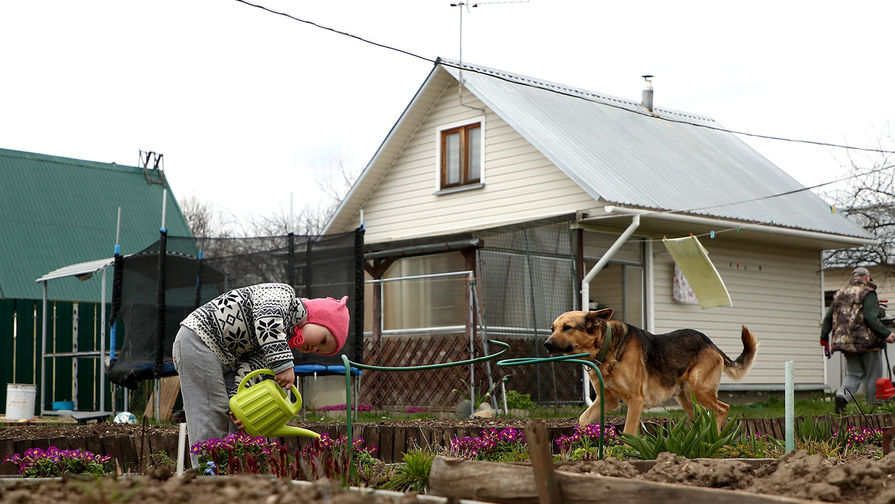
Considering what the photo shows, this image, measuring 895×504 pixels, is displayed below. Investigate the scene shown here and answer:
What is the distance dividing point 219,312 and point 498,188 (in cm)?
1184

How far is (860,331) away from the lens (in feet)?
40.3

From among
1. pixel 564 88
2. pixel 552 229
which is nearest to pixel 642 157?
pixel 564 88

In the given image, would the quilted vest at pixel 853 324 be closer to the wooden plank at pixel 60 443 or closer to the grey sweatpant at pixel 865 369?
the grey sweatpant at pixel 865 369

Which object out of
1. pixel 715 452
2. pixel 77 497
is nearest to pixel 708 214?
pixel 715 452

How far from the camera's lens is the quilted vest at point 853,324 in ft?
40.2

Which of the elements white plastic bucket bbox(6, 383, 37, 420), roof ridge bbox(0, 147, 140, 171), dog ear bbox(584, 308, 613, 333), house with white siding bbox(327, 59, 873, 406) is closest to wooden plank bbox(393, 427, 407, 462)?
dog ear bbox(584, 308, 613, 333)

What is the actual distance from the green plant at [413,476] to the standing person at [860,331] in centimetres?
913

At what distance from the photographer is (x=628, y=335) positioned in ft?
25.8

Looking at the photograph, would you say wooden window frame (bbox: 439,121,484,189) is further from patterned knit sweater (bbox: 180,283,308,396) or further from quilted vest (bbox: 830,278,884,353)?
patterned knit sweater (bbox: 180,283,308,396)

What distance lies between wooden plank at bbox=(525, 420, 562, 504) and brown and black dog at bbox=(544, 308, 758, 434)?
3.84 m

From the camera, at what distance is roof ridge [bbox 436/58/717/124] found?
17656 mm

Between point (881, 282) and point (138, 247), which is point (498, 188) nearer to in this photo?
point (138, 247)

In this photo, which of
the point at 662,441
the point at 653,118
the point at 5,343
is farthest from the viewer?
the point at 653,118

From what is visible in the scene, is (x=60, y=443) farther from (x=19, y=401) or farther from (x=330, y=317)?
(x=19, y=401)
